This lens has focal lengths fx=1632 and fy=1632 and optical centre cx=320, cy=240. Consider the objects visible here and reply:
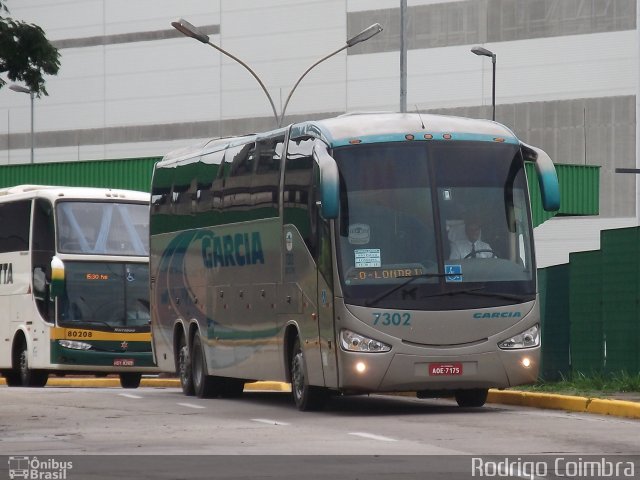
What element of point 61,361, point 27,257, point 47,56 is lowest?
point 61,361

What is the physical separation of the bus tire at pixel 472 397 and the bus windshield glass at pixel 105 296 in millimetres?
13596

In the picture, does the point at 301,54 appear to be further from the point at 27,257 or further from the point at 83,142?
the point at 27,257

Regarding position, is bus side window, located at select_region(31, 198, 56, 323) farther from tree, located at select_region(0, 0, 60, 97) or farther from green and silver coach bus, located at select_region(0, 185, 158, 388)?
tree, located at select_region(0, 0, 60, 97)

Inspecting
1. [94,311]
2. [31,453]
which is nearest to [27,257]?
[94,311]

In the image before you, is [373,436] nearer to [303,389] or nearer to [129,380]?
[303,389]

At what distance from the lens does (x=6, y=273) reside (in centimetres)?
3378

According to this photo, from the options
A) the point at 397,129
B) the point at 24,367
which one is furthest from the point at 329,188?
the point at 24,367

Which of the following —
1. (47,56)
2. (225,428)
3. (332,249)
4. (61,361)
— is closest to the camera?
(225,428)

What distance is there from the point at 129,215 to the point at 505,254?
15214 mm

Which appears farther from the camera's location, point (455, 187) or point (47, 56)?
point (47, 56)

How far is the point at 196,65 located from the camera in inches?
3051

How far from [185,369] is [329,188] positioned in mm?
7675
